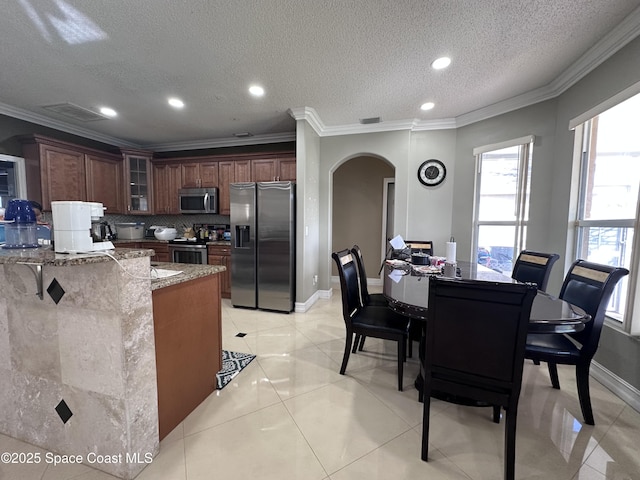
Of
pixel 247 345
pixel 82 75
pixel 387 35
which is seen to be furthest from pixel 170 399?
pixel 82 75

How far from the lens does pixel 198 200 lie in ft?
14.9

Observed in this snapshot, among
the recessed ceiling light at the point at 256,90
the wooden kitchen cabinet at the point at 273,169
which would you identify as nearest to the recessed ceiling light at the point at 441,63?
the recessed ceiling light at the point at 256,90

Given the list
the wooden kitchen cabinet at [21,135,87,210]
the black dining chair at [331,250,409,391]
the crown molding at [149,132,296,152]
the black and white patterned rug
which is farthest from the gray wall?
the wooden kitchen cabinet at [21,135,87,210]

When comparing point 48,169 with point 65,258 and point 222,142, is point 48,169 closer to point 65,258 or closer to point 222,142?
point 222,142

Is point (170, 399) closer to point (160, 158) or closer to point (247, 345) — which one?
point (247, 345)

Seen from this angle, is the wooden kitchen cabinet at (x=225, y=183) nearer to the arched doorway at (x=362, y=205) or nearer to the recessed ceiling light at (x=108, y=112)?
the recessed ceiling light at (x=108, y=112)

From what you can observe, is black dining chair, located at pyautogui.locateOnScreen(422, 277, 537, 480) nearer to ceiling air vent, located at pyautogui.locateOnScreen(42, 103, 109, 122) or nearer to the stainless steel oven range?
the stainless steel oven range

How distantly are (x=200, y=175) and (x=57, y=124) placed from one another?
1989 mm

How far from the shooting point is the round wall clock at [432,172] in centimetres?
388

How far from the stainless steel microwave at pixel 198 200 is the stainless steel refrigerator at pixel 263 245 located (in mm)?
972

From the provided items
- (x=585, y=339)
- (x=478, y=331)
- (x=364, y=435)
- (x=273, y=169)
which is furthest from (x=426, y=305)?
(x=273, y=169)

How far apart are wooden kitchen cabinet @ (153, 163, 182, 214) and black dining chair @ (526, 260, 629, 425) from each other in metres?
5.20

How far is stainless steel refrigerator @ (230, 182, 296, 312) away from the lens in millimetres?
3551

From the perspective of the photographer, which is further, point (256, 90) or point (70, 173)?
point (70, 173)
